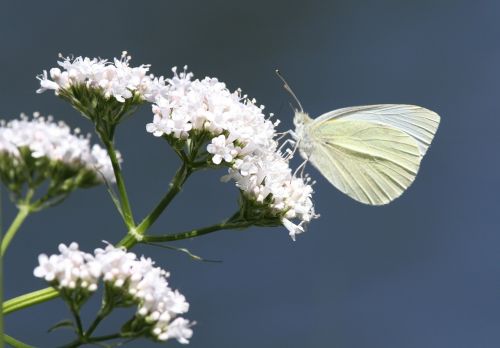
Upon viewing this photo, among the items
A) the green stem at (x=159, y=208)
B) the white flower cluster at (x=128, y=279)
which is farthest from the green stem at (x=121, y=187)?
the white flower cluster at (x=128, y=279)

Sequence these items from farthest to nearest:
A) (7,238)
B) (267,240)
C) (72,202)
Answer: (267,240) < (72,202) < (7,238)

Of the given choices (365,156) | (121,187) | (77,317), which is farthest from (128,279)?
(365,156)

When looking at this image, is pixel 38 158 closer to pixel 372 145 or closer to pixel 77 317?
pixel 77 317

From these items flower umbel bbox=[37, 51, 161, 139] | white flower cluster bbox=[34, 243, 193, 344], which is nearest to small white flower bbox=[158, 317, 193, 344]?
white flower cluster bbox=[34, 243, 193, 344]

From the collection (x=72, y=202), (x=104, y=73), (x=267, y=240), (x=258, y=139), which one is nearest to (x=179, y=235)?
(x=258, y=139)

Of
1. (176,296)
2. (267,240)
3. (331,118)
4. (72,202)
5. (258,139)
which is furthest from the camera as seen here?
(267,240)

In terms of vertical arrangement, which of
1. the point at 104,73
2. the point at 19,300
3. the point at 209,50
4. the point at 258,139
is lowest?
the point at 19,300

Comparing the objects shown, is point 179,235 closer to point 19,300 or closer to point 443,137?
point 19,300
